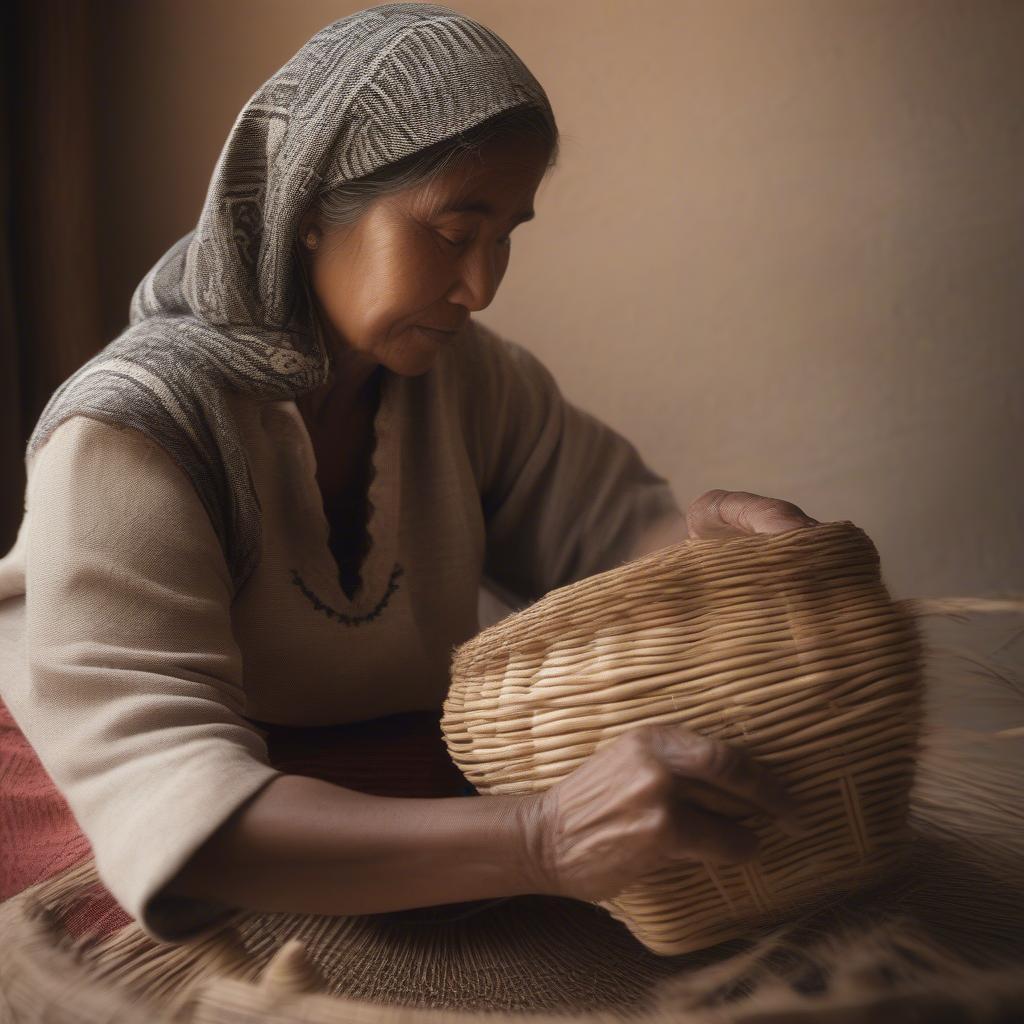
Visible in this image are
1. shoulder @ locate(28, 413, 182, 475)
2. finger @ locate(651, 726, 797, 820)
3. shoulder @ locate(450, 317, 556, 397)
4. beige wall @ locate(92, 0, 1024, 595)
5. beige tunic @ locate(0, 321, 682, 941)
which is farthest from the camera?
beige wall @ locate(92, 0, 1024, 595)

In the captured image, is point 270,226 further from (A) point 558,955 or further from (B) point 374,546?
(A) point 558,955

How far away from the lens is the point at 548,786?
74cm

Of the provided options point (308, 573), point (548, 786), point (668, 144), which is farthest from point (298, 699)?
point (668, 144)

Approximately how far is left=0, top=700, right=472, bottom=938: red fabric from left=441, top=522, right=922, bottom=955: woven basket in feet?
1.18

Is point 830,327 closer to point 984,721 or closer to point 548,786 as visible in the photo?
point 984,721

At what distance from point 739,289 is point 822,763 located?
1059 mm

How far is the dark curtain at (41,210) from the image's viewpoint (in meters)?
1.62

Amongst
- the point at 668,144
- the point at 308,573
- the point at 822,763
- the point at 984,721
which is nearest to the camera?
the point at 822,763

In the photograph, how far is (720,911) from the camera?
74cm

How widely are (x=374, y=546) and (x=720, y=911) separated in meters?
0.51

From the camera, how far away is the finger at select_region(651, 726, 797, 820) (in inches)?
26.0

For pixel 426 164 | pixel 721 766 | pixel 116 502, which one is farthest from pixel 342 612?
pixel 721 766

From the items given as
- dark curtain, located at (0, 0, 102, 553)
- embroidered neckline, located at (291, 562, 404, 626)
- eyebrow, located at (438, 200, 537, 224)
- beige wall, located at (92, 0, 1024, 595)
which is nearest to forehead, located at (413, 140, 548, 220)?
eyebrow, located at (438, 200, 537, 224)

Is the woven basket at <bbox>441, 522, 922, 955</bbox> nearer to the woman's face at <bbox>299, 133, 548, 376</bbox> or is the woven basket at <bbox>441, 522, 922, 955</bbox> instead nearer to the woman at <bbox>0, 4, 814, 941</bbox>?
the woman at <bbox>0, 4, 814, 941</bbox>
